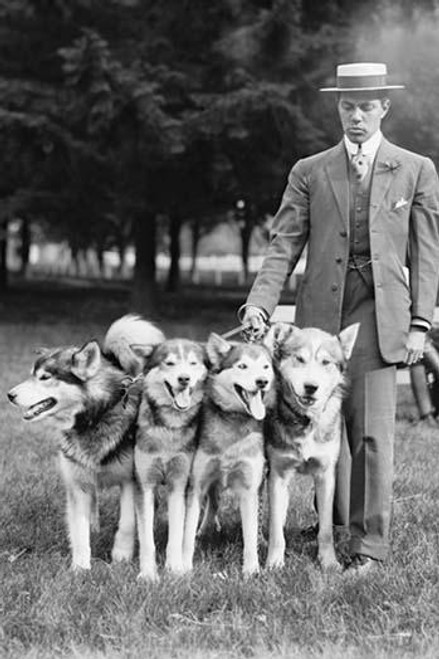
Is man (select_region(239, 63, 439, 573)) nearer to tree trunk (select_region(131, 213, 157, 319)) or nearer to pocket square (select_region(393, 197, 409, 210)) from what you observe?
pocket square (select_region(393, 197, 409, 210))

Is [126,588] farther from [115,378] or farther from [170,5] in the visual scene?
[170,5]

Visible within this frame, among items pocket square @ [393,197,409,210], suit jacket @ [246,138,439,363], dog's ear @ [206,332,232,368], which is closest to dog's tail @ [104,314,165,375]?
dog's ear @ [206,332,232,368]

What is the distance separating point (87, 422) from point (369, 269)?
169cm

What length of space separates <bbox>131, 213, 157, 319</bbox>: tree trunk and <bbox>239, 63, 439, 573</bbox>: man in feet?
52.9

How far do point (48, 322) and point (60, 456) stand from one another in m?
15.7

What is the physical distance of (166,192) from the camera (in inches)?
761

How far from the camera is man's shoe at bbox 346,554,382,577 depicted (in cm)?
502

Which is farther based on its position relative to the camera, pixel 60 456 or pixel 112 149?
pixel 112 149

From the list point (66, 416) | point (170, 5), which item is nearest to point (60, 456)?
point (66, 416)

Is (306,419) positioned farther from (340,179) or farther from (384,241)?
(340,179)

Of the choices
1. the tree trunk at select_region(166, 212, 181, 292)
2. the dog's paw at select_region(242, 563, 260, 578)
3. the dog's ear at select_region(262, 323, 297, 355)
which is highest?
the dog's ear at select_region(262, 323, 297, 355)

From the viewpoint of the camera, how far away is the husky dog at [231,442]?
5074 mm

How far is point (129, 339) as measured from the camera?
557 centimetres

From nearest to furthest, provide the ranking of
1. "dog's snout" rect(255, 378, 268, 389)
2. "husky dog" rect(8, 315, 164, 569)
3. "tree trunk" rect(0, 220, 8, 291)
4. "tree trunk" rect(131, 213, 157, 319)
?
Answer: 1. "dog's snout" rect(255, 378, 268, 389)
2. "husky dog" rect(8, 315, 164, 569)
3. "tree trunk" rect(131, 213, 157, 319)
4. "tree trunk" rect(0, 220, 8, 291)
